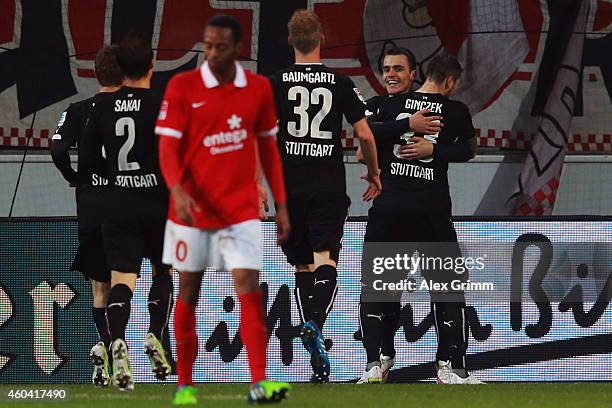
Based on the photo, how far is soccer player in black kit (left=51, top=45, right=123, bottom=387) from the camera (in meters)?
8.60

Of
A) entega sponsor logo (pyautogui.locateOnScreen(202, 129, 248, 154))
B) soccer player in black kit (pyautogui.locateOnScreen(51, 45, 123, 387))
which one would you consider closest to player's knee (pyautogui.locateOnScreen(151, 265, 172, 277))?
soccer player in black kit (pyautogui.locateOnScreen(51, 45, 123, 387))

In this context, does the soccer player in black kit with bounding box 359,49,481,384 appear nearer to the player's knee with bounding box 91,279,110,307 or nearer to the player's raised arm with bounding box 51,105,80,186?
the player's knee with bounding box 91,279,110,307

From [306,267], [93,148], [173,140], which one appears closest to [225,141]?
[173,140]

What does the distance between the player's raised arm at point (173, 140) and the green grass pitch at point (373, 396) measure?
3.29 feet

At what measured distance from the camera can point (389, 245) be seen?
955 centimetres

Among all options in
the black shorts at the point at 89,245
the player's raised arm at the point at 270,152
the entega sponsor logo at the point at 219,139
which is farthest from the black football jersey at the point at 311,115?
the entega sponsor logo at the point at 219,139

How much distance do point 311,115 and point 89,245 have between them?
4.95ft

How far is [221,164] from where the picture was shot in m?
6.79

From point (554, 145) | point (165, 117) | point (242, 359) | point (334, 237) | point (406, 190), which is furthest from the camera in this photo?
point (554, 145)

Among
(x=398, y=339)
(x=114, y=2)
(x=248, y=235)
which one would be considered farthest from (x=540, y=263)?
(x=114, y=2)

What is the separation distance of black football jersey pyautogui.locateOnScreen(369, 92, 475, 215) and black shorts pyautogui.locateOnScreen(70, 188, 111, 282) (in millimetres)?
1723

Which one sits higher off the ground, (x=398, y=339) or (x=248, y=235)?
(x=248, y=235)

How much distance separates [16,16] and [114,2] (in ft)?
2.83

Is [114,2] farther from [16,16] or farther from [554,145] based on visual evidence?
[554,145]
